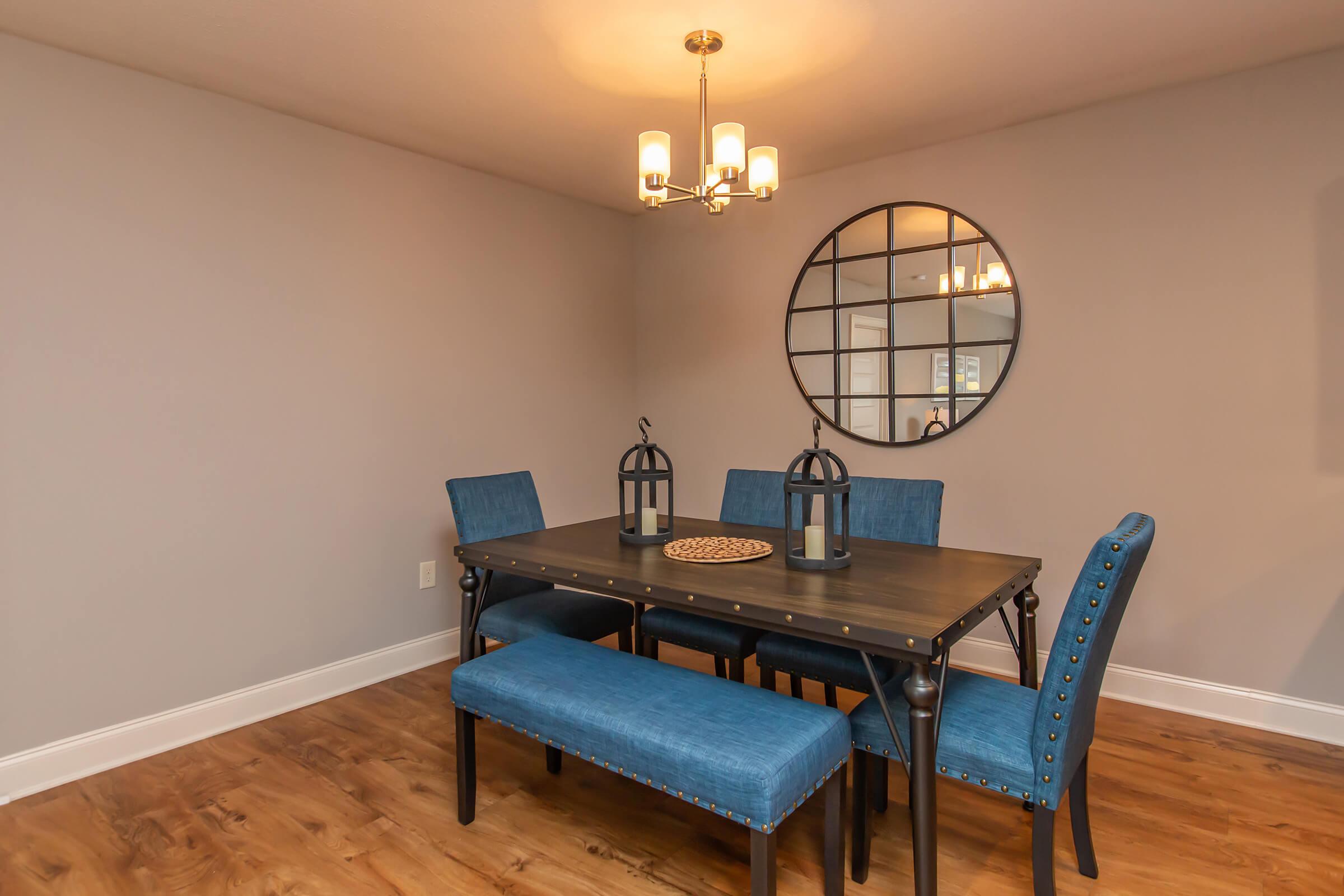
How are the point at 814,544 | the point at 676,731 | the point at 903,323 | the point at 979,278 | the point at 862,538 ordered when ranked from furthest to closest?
the point at 903,323 → the point at 979,278 → the point at 862,538 → the point at 814,544 → the point at 676,731

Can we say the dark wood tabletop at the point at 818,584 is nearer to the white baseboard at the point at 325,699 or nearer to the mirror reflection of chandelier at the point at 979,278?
the white baseboard at the point at 325,699

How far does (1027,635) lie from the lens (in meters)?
2.10

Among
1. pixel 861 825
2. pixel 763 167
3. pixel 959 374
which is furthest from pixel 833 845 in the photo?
pixel 959 374

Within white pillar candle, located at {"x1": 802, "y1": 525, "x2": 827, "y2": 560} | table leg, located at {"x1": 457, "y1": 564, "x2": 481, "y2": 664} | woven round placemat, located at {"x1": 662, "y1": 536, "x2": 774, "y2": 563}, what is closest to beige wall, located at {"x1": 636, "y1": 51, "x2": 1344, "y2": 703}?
woven round placemat, located at {"x1": 662, "y1": 536, "x2": 774, "y2": 563}

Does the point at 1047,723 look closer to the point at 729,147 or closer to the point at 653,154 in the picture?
the point at 729,147

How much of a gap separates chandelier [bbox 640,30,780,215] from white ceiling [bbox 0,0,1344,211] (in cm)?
8

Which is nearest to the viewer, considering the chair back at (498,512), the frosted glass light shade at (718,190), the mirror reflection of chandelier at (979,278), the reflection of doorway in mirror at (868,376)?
the frosted glass light shade at (718,190)

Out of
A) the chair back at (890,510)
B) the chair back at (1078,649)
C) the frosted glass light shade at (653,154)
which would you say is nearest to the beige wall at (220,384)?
the frosted glass light shade at (653,154)

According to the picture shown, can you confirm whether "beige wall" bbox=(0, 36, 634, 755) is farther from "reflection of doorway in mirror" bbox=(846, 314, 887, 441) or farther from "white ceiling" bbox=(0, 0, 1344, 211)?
"reflection of doorway in mirror" bbox=(846, 314, 887, 441)

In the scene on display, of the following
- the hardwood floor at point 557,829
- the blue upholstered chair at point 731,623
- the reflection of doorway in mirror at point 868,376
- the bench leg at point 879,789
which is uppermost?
the reflection of doorway in mirror at point 868,376

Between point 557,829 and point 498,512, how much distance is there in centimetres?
120

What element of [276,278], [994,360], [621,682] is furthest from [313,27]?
[994,360]

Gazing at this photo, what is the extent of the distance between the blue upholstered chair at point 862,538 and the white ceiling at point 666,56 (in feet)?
4.70

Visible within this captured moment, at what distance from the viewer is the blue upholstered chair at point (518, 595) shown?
2621 mm
